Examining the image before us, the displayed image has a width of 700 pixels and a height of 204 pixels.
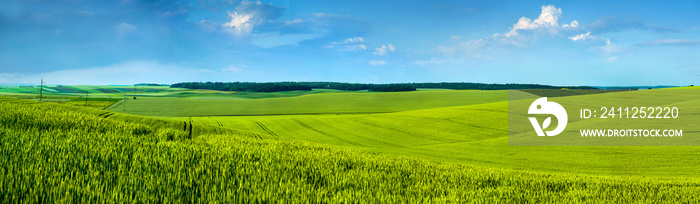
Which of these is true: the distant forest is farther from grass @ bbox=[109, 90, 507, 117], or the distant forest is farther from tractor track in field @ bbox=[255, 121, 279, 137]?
tractor track in field @ bbox=[255, 121, 279, 137]

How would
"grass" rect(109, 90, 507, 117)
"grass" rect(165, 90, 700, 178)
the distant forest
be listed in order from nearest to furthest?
"grass" rect(165, 90, 700, 178), "grass" rect(109, 90, 507, 117), the distant forest

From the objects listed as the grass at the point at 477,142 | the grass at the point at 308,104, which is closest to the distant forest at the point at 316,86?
the grass at the point at 308,104

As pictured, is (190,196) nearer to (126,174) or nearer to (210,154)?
(126,174)

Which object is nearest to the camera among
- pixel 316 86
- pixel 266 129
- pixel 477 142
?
pixel 477 142

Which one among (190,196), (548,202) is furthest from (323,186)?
(548,202)

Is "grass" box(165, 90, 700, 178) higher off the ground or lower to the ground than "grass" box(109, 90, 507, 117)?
lower

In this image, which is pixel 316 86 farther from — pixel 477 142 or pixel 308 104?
pixel 477 142

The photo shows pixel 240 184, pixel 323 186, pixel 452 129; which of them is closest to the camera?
pixel 240 184

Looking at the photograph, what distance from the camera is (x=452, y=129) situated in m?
30.5

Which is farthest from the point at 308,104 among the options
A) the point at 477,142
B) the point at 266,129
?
the point at 477,142

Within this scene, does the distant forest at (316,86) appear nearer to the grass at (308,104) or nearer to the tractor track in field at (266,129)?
the grass at (308,104)

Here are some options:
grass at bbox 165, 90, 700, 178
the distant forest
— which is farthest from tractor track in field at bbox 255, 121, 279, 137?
the distant forest

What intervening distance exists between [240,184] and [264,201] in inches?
18.4

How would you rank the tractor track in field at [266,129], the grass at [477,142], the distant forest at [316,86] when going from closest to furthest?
the grass at [477,142]
the tractor track in field at [266,129]
the distant forest at [316,86]
